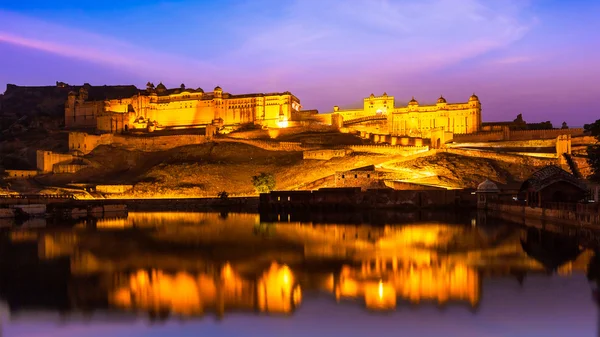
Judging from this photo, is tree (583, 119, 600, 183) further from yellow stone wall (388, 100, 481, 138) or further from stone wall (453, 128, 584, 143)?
yellow stone wall (388, 100, 481, 138)

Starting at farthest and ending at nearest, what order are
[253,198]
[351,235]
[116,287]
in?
[253,198], [351,235], [116,287]

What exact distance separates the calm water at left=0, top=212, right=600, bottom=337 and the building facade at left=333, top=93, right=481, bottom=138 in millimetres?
59584

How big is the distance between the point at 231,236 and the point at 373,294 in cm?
1525

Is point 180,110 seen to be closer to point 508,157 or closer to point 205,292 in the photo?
point 508,157

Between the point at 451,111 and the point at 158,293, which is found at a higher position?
the point at 451,111

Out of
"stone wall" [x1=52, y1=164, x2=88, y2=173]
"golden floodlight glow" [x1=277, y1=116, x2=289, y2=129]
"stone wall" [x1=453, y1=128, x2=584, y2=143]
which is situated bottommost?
"stone wall" [x1=52, y1=164, x2=88, y2=173]

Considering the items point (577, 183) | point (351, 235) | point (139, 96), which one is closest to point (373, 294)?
point (351, 235)

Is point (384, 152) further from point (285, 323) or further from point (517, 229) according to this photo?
point (285, 323)

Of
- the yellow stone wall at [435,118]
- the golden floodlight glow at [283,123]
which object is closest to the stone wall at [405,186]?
the yellow stone wall at [435,118]

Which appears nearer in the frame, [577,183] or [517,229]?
Answer: [517,229]

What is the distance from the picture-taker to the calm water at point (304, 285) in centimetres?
1269

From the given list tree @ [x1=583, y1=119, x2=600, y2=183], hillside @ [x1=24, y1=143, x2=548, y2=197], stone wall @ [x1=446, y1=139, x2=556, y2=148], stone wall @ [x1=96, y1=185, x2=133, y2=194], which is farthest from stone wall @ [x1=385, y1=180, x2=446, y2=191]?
stone wall @ [x1=96, y1=185, x2=133, y2=194]

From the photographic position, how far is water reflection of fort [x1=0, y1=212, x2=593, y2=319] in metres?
15.1

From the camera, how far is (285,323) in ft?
42.2
